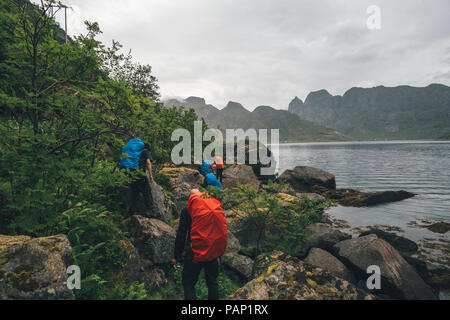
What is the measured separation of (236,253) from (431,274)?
9.14 metres

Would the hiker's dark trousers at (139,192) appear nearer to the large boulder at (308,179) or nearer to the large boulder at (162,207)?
the large boulder at (162,207)

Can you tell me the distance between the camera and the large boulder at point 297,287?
159 inches

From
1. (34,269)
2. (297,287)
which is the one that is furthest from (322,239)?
(34,269)

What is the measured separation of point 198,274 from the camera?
4.46 m

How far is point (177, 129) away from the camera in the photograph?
17.9m

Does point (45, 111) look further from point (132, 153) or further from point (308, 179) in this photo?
point (308, 179)

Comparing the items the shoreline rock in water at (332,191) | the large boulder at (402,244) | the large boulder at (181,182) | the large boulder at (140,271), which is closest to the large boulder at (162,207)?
the large boulder at (181,182)

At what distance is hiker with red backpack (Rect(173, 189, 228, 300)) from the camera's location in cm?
407

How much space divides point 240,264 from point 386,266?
557cm

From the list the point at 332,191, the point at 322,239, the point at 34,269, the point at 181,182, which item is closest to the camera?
the point at 34,269

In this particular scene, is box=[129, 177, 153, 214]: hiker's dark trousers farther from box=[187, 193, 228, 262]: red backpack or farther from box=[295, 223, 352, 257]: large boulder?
box=[295, 223, 352, 257]: large boulder

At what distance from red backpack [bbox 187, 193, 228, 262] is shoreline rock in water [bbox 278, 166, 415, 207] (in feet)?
59.7

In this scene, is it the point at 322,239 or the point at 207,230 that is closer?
the point at 207,230

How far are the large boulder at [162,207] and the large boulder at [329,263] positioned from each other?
5.92 metres
